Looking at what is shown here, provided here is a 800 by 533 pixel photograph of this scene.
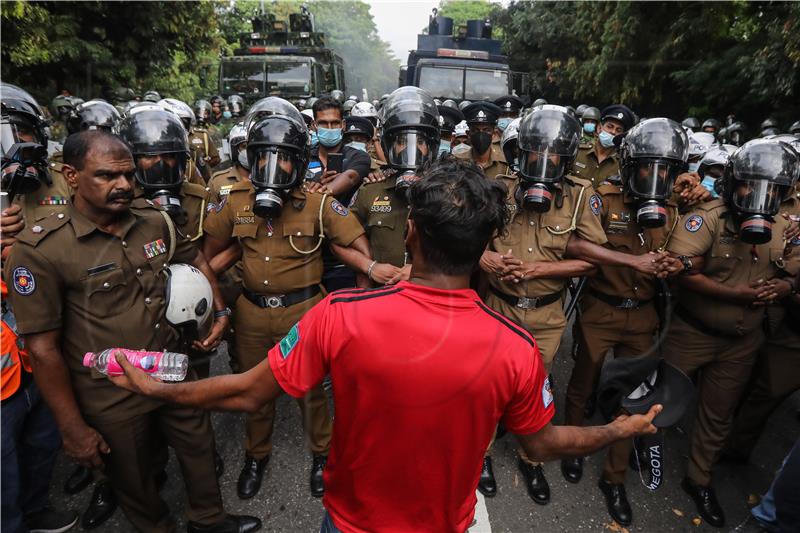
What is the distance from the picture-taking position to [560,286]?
330 cm

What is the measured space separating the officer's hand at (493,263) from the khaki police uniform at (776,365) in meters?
1.77

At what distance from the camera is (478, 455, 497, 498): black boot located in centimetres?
325

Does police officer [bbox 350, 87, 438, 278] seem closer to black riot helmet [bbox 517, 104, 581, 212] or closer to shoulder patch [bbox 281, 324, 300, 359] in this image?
black riot helmet [bbox 517, 104, 581, 212]

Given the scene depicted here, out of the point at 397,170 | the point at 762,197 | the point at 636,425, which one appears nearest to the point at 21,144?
the point at 397,170

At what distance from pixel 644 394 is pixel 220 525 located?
2.28 meters

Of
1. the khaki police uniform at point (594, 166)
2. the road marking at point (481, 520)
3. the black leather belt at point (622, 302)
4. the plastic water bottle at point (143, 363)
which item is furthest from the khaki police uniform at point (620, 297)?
the plastic water bottle at point (143, 363)

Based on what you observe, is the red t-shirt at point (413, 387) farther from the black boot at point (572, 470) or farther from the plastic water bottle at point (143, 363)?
the black boot at point (572, 470)

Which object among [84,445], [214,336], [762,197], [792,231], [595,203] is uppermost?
[762,197]

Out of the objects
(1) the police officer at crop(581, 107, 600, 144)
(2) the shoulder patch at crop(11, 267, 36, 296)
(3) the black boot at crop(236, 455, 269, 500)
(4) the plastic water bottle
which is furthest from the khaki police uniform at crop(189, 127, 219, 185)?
(1) the police officer at crop(581, 107, 600, 144)

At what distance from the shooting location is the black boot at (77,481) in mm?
3178

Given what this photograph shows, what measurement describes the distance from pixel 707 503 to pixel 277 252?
3.04 m

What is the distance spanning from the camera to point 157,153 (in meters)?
3.22

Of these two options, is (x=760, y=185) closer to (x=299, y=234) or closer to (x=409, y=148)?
(x=409, y=148)

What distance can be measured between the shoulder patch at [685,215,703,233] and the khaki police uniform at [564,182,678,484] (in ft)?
0.84
